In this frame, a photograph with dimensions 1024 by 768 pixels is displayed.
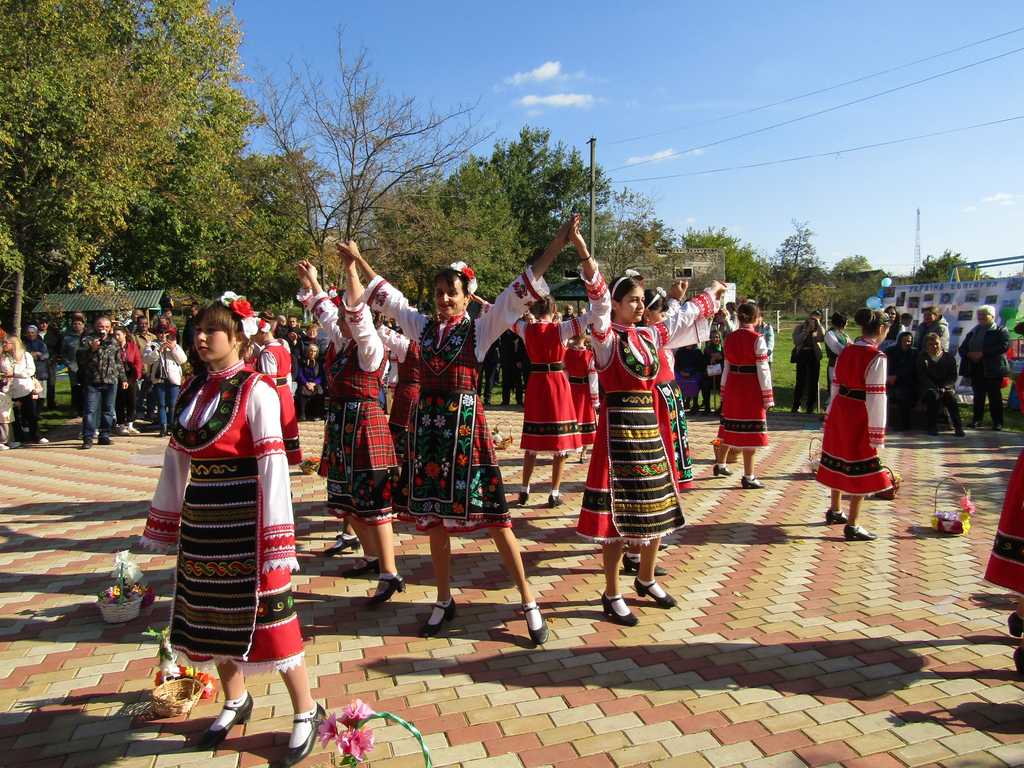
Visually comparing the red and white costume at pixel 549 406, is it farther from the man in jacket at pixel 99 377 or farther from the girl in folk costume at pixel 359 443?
the man in jacket at pixel 99 377

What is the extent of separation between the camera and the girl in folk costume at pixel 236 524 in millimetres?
2916

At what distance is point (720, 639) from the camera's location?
411 cm

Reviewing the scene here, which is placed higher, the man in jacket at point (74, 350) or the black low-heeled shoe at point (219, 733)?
the man in jacket at point (74, 350)

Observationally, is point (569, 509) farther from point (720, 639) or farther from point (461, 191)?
point (461, 191)

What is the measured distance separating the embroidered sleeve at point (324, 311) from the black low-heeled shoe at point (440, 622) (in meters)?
2.04

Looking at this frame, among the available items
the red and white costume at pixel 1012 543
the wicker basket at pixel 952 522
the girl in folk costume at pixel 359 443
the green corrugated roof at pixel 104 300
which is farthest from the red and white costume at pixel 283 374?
the green corrugated roof at pixel 104 300

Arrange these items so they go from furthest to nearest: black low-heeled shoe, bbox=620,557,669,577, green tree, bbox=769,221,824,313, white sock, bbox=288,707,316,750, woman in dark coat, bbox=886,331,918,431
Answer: green tree, bbox=769,221,824,313, woman in dark coat, bbox=886,331,918,431, black low-heeled shoe, bbox=620,557,669,577, white sock, bbox=288,707,316,750

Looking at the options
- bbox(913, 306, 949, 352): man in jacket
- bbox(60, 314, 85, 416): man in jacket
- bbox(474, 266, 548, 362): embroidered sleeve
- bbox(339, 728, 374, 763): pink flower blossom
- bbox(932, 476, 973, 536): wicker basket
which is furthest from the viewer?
bbox(60, 314, 85, 416): man in jacket

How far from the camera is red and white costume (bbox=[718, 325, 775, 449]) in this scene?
24.9ft

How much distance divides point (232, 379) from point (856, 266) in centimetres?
8037

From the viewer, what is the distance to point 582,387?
8.34 m

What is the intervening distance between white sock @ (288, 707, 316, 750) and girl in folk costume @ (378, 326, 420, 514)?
4.67 feet

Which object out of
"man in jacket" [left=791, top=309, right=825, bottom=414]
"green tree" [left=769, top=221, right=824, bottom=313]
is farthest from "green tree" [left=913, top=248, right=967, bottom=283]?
"man in jacket" [left=791, top=309, right=825, bottom=414]

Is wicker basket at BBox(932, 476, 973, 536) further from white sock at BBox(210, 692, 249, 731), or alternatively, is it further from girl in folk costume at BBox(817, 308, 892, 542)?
white sock at BBox(210, 692, 249, 731)
